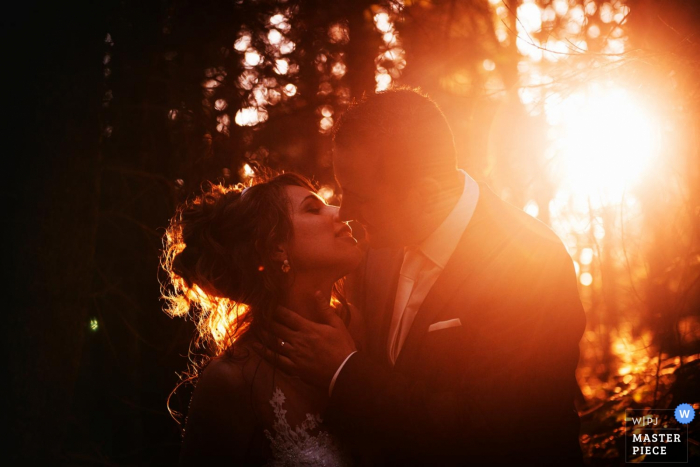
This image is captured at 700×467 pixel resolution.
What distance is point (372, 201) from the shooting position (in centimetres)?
256

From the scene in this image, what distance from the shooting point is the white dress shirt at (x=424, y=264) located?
8.04 feet

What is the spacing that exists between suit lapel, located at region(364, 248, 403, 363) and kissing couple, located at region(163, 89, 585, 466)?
0.01 metres

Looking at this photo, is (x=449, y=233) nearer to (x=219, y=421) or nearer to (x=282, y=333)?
(x=282, y=333)

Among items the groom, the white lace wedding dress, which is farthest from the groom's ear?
the white lace wedding dress

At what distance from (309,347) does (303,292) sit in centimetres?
51

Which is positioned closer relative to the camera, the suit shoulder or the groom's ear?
the suit shoulder

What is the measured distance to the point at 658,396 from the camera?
295cm

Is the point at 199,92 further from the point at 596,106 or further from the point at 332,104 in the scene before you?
the point at 596,106

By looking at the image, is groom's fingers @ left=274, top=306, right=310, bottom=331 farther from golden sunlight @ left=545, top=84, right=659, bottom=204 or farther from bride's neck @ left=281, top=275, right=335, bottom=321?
golden sunlight @ left=545, top=84, right=659, bottom=204

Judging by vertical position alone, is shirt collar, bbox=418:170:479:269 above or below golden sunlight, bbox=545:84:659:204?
below

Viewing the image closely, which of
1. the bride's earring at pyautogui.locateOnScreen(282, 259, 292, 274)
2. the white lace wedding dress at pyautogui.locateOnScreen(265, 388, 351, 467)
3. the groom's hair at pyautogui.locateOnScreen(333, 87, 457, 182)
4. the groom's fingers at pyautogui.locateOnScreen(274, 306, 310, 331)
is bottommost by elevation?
the white lace wedding dress at pyautogui.locateOnScreen(265, 388, 351, 467)

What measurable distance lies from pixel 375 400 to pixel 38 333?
2705 mm

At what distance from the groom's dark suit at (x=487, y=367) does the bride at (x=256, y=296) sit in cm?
33

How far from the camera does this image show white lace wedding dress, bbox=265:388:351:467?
2541 millimetres
